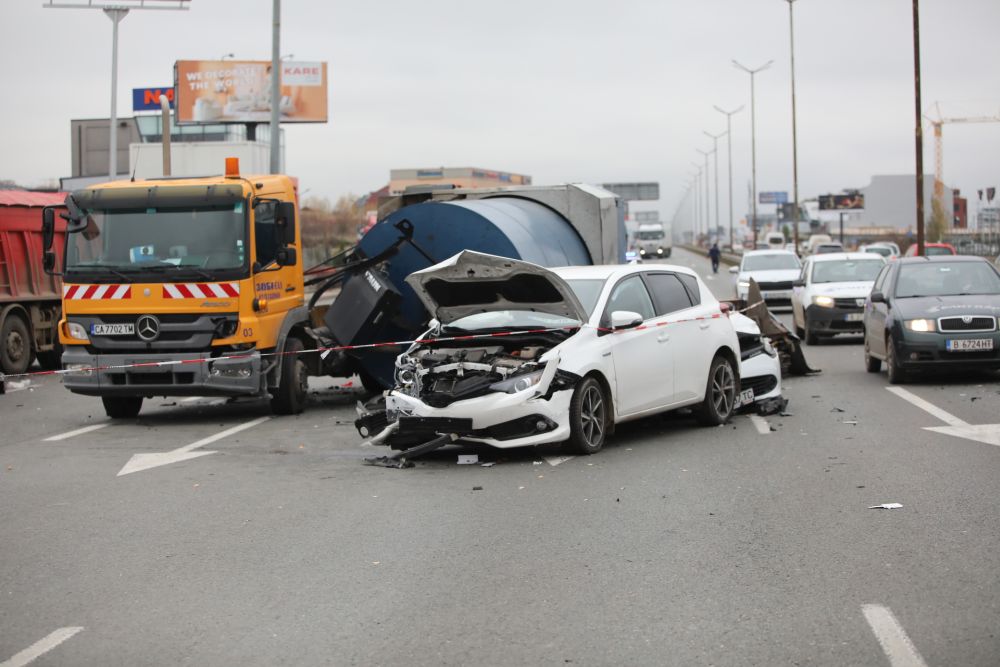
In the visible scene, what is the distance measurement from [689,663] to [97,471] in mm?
7233

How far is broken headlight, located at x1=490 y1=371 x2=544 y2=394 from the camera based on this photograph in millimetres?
10587

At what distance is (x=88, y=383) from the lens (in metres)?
14.2

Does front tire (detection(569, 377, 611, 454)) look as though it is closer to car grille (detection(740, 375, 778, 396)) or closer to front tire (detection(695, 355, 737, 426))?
front tire (detection(695, 355, 737, 426))

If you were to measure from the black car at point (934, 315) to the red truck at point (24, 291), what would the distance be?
520 inches

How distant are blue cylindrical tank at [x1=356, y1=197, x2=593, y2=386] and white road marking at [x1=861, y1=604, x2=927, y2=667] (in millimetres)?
9541

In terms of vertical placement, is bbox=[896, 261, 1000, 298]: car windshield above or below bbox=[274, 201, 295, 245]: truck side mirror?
below

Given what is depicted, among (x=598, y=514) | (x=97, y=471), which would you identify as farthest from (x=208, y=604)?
(x=97, y=471)

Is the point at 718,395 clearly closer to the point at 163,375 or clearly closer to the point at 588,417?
the point at 588,417

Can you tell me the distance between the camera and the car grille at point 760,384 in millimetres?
13969

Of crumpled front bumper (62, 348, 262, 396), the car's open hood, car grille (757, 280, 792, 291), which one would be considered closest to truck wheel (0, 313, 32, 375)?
crumpled front bumper (62, 348, 262, 396)

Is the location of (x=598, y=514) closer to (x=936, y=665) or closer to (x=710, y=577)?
(x=710, y=577)

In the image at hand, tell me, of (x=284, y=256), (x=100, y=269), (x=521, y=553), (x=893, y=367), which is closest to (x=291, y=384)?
(x=284, y=256)

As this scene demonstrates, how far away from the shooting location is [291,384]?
49.3ft

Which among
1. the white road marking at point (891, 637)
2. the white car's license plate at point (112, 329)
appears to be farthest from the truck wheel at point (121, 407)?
the white road marking at point (891, 637)
